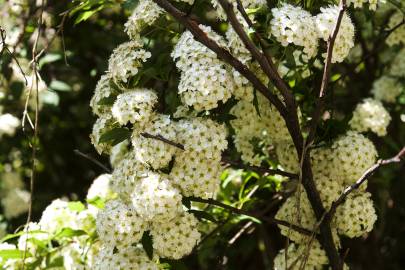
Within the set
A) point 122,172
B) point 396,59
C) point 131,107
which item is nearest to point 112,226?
point 122,172

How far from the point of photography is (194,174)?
2.48 m

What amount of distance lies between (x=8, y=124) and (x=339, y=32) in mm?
2758

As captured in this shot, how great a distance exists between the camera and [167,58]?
2.75 m

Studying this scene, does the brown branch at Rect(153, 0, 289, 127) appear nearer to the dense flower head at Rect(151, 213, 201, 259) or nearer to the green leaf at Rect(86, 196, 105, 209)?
the dense flower head at Rect(151, 213, 201, 259)

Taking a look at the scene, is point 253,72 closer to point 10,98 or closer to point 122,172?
point 122,172

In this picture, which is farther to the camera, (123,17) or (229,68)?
(123,17)

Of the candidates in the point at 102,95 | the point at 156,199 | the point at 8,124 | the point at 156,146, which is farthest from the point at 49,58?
the point at 156,199

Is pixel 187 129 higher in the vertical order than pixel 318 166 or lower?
higher

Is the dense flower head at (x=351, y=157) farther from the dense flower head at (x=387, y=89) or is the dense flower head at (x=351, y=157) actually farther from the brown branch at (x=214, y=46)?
the dense flower head at (x=387, y=89)

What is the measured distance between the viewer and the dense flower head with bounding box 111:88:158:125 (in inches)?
98.5

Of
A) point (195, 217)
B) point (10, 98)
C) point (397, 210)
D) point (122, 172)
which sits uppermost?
point (10, 98)

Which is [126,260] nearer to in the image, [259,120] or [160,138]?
[160,138]

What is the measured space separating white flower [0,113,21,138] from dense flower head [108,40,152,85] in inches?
71.1

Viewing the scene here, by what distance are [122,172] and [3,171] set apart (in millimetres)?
2845
